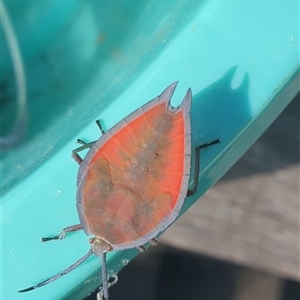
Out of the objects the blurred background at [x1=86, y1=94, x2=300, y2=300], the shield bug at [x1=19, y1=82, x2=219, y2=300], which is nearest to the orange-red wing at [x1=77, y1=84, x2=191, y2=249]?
the shield bug at [x1=19, y1=82, x2=219, y2=300]

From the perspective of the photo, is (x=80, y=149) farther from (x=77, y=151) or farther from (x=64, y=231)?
(x=64, y=231)

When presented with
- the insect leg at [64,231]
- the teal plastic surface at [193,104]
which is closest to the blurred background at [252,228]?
the teal plastic surface at [193,104]

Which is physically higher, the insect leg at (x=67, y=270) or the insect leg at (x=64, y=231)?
the insect leg at (x=64, y=231)

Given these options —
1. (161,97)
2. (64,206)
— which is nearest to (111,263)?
(64,206)

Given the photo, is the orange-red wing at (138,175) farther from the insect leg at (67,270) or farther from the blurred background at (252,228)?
the blurred background at (252,228)

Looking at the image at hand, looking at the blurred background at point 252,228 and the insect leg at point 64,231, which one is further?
the blurred background at point 252,228

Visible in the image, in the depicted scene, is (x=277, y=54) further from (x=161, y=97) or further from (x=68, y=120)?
(x=68, y=120)

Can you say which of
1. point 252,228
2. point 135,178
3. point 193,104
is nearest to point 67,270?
point 135,178
